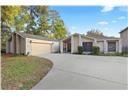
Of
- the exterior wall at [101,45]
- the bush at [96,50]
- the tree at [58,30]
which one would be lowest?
the bush at [96,50]

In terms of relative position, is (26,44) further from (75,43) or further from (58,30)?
(75,43)

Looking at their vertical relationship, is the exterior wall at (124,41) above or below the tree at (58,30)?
below

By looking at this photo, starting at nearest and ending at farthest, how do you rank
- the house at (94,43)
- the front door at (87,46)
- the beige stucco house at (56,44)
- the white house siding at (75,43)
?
1. the beige stucco house at (56,44)
2. the front door at (87,46)
3. the house at (94,43)
4. the white house siding at (75,43)

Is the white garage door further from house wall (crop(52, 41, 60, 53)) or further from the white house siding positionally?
the white house siding

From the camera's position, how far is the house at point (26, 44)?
54.1 feet

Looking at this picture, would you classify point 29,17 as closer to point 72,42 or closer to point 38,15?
point 38,15

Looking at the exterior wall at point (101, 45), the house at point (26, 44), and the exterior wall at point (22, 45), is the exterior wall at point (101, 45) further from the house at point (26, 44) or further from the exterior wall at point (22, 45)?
the exterior wall at point (22, 45)

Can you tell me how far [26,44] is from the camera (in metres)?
16.6


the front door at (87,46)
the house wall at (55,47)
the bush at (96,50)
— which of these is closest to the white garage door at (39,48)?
the house wall at (55,47)

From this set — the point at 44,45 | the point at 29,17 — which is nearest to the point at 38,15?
the point at 29,17

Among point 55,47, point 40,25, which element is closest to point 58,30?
point 40,25

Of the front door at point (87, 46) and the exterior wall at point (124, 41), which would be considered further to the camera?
the front door at point (87, 46)
